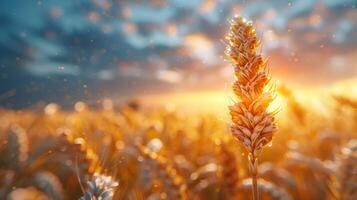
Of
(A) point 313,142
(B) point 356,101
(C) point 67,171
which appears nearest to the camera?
(C) point 67,171

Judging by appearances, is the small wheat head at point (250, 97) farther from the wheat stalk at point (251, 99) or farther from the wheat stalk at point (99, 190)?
the wheat stalk at point (99, 190)

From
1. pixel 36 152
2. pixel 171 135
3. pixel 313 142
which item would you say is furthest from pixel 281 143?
pixel 36 152

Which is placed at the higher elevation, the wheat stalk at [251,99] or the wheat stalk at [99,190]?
the wheat stalk at [251,99]

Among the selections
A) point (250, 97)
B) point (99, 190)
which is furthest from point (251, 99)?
point (99, 190)

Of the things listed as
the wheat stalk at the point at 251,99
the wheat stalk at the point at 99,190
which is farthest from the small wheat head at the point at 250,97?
the wheat stalk at the point at 99,190

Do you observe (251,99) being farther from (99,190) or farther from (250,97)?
(99,190)

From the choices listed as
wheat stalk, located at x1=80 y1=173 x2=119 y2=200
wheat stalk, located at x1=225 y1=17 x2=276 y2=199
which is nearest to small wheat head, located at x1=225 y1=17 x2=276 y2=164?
wheat stalk, located at x1=225 y1=17 x2=276 y2=199

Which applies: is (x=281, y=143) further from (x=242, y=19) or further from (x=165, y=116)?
(x=242, y=19)

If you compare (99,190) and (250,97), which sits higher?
(250,97)
